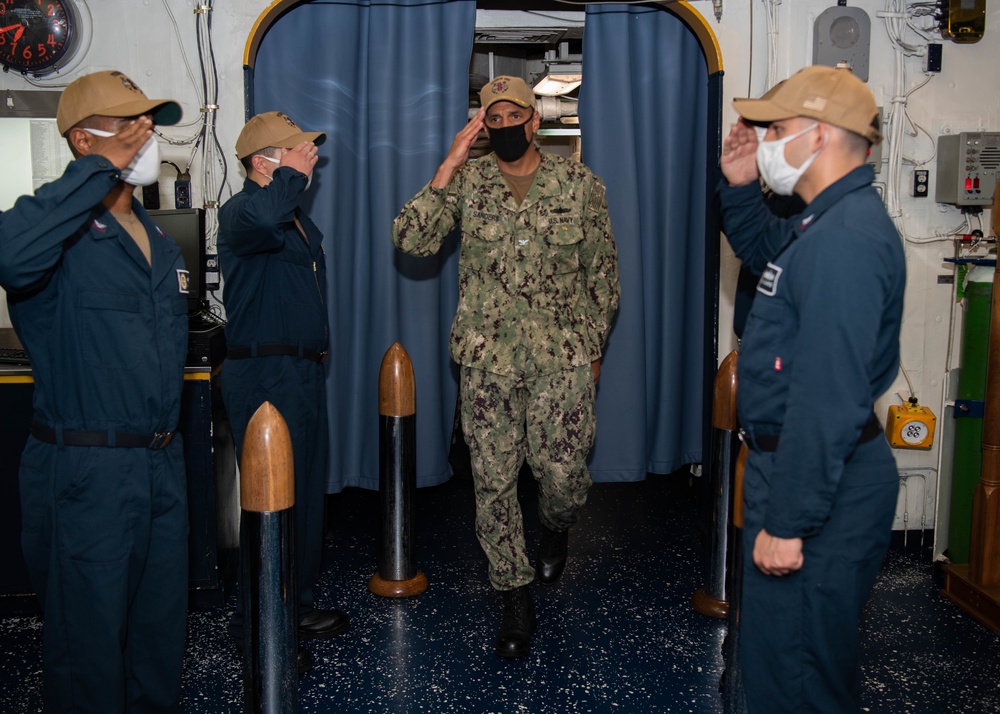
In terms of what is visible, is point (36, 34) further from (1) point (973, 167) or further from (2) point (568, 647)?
(1) point (973, 167)

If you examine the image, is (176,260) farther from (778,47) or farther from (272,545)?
(778,47)

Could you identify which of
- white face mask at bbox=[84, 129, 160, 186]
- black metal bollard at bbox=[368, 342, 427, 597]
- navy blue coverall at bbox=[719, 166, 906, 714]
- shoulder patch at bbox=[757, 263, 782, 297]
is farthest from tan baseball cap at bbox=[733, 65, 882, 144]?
black metal bollard at bbox=[368, 342, 427, 597]

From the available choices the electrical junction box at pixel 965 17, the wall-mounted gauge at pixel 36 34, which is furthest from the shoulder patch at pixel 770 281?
the wall-mounted gauge at pixel 36 34

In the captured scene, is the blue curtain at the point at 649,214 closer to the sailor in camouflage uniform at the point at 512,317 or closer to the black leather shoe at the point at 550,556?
the black leather shoe at the point at 550,556

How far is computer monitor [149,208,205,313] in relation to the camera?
10.8 ft

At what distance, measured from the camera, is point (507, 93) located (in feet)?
9.32

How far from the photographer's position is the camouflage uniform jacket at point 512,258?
9.52ft

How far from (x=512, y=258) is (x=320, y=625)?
4.62 feet

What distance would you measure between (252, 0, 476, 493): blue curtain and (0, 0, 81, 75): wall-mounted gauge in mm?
740

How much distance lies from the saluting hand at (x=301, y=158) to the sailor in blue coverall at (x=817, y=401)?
4.50 ft

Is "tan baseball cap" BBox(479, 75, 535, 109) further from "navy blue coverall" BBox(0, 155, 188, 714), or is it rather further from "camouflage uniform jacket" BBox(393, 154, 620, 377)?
"navy blue coverall" BBox(0, 155, 188, 714)

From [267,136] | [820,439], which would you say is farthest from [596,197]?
[820,439]

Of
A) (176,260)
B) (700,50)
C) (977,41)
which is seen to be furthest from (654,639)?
(977,41)

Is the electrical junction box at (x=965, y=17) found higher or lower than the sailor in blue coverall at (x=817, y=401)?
higher
